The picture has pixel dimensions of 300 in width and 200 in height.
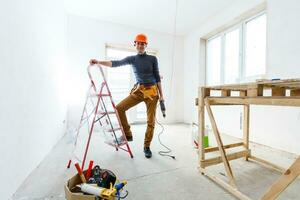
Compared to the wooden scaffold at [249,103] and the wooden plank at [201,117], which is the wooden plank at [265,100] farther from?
the wooden plank at [201,117]

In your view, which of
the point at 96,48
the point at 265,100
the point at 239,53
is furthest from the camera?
the point at 96,48

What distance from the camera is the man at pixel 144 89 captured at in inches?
82.1

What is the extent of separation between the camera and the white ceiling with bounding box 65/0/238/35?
10.6ft

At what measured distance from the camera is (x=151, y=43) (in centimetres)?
446

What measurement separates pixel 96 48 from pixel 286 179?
13.1ft

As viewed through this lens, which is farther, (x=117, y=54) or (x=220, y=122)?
(x=117, y=54)

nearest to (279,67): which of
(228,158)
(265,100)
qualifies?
(228,158)

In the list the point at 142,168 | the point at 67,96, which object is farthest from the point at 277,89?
the point at 67,96

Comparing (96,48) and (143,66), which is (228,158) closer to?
(143,66)

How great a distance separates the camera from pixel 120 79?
430cm

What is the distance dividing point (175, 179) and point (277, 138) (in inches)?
72.1

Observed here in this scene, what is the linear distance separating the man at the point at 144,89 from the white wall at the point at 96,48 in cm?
198

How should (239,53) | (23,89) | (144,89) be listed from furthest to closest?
(239,53) → (144,89) → (23,89)

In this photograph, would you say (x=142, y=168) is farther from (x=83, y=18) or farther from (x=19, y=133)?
(x=83, y=18)
